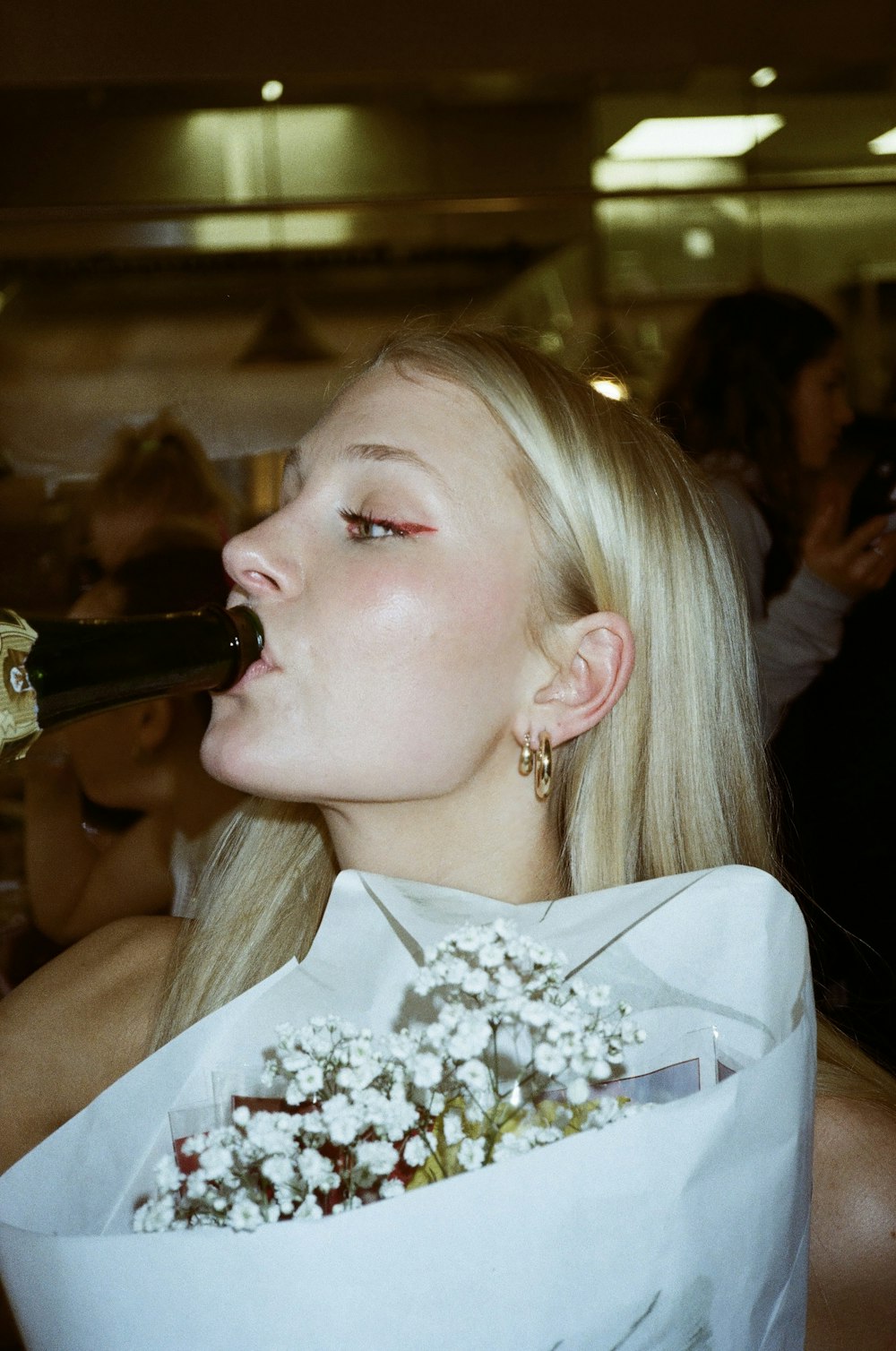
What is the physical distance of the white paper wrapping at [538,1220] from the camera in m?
0.54

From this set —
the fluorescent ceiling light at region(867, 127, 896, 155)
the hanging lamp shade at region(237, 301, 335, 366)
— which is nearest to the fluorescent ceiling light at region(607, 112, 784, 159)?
the fluorescent ceiling light at region(867, 127, 896, 155)

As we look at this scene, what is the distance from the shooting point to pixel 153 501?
2527mm

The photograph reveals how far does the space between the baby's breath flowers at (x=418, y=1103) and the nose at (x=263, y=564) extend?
1.42ft

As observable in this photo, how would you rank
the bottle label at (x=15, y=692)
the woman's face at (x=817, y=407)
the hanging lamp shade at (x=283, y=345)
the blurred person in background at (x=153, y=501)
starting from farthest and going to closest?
the hanging lamp shade at (x=283, y=345) < the woman's face at (x=817, y=407) < the blurred person in background at (x=153, y=501) < the bottle label at (x=15, y=692)

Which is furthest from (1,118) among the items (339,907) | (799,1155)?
(799,1155)

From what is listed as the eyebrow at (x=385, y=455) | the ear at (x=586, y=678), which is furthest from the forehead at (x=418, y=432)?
the ear at (x=586, y=678)

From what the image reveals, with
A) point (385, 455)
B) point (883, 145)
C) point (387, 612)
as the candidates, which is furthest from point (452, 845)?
point (883, 145)

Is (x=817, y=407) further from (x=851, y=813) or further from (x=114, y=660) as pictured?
(x=114, y=660)

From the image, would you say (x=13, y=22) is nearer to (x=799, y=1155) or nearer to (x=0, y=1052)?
(x=0, y=1052)

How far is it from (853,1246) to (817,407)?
208 cm

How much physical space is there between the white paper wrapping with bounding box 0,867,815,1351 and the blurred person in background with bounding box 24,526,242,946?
130 centimetres

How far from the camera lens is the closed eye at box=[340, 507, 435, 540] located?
1017 millimetres

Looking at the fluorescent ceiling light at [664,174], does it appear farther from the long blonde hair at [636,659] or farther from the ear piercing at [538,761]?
the ear piercing at [538,761]

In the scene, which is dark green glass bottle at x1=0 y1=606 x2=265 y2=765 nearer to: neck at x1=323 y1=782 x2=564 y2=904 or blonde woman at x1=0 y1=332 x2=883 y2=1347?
blonde woman at x1=0 y1=332 x2=883 y2=1347
